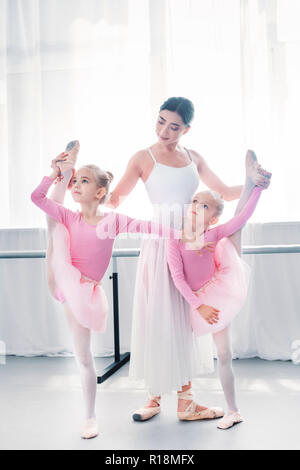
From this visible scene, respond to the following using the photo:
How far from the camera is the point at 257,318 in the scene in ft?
9.64

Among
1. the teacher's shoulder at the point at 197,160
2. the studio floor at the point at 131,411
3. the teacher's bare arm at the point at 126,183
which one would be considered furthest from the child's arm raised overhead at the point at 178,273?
the studio floor at the point at 131,411

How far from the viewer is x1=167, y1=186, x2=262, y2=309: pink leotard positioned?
5.86 feet

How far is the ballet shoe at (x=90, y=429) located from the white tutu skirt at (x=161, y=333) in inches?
8.9

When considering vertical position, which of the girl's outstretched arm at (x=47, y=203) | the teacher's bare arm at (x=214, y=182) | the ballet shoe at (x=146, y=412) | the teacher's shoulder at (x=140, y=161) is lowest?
the ballet shoe at (x=146, y=412)

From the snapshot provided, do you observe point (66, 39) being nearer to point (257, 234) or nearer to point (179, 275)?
point (257, 234)

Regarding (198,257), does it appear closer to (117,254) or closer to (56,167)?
(56,167)

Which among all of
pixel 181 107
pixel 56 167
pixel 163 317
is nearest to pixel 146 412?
pixel 163 317

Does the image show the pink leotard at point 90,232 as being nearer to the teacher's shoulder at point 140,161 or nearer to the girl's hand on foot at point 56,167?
the girl's hand on foot at point 56,167

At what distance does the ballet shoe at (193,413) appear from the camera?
6.34 ft

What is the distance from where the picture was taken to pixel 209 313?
1716 millimetres

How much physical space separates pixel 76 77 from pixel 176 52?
2.07 ft

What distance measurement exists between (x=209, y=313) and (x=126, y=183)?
1.95 ft

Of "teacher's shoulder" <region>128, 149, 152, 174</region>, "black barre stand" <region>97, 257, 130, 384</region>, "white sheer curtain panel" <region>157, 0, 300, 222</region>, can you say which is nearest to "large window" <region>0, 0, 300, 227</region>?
"white sheer curtain panel" <region>157, 0, 300, 222</region>
